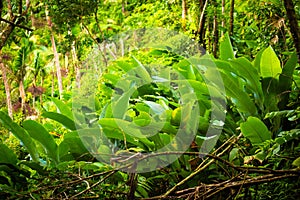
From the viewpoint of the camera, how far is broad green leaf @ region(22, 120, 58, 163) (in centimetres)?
157

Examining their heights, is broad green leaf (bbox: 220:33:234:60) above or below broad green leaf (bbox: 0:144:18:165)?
above

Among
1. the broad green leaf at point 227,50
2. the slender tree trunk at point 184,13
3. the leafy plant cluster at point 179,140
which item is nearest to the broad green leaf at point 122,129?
the leafy plant cluster at point 179,140

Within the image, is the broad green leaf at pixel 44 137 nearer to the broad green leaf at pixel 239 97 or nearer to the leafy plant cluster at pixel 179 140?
the leafy plant cluster at pixel 179 140

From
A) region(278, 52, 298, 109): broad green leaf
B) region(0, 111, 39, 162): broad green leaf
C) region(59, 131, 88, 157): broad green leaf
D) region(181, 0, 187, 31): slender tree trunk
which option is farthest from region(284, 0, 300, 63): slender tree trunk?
region(181, 0, 187, 31): slender tree trunk

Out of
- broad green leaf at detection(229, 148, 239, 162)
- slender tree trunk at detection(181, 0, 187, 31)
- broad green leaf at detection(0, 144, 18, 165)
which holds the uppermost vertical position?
slender tree trunk at detection(181, 0, 187, 31)

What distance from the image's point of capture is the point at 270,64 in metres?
1.67

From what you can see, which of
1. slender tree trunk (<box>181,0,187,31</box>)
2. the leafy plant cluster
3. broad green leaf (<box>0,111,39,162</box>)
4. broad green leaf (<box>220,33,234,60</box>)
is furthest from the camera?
slender tree trunk (<box>181,0,187,31</box>)

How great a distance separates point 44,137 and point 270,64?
983 millimetres

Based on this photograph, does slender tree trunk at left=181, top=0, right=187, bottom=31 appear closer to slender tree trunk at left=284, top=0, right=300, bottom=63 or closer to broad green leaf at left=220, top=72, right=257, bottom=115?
broad green leaf at left=220, top=72, right=257, bottom=115

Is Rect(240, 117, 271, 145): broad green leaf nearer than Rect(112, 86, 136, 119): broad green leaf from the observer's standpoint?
Yes

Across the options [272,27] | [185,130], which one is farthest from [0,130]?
[185,130]

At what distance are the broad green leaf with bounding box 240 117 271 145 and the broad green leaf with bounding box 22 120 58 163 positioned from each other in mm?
758

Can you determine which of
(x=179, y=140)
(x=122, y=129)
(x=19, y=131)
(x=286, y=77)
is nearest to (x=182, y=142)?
(x=179, y=140)

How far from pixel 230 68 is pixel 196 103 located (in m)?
0.22
